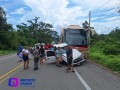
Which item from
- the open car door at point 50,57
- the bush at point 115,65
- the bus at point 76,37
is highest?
the bus at point 76,37

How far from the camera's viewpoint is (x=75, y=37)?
2900cm

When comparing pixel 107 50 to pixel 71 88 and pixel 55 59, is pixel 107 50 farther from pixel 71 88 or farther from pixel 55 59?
pixel 71 88

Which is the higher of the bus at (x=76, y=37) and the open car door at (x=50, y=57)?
the bus at (x=76, y=37)

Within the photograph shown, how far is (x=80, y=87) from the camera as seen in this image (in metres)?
12.4

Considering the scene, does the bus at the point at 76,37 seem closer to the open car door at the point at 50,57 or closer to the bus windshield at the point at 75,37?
the bus windshield at the point at 75,37

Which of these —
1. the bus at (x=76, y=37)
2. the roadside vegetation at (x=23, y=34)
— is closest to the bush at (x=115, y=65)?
the bus at (x=76, y=37)

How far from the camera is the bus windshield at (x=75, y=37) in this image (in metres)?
28.9

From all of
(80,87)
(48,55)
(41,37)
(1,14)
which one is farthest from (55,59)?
(41,37)

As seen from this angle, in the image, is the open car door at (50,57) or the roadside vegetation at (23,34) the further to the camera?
the roadside vegetation at (23,34)

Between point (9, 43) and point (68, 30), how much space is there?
4896 cm

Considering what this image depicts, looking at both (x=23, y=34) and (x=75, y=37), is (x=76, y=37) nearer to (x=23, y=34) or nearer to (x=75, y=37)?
(x=75, y=37)

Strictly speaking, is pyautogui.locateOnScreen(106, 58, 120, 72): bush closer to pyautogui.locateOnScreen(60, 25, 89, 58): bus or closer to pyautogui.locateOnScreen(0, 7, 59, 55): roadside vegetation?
pyautogui.locateOnScreen(60, 25, 89, 58): bus

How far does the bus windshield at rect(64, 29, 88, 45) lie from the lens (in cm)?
2895

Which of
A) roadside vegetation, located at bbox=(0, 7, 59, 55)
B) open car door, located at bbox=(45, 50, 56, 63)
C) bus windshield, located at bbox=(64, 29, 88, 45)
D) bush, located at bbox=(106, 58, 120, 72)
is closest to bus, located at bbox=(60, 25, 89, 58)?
bus windshield, located at bbox=(64, 29, 88, 45)
